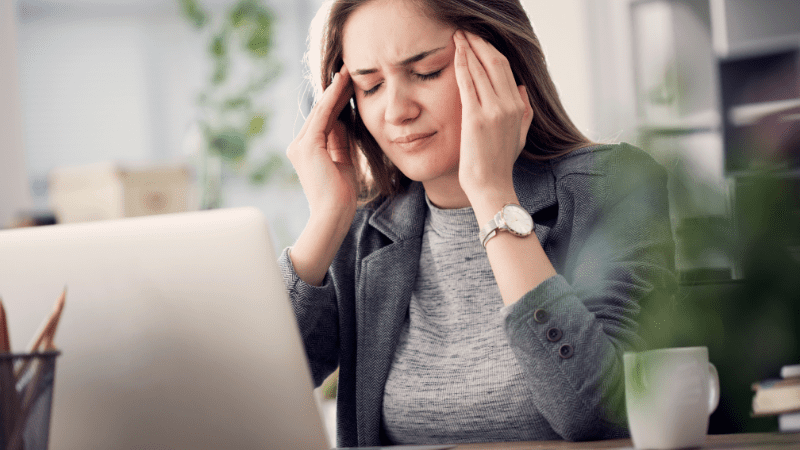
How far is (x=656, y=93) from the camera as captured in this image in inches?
10.0

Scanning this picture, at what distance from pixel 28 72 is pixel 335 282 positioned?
12.1ft

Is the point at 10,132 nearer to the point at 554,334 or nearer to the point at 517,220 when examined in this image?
the point at 517,220

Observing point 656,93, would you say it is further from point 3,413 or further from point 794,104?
point 3,413

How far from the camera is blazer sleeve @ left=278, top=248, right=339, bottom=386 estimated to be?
1.10 m

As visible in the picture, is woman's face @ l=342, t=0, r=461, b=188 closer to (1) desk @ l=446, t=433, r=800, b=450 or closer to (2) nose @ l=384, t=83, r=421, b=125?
(2) nose @ l=384, t=83, r=421, b=125

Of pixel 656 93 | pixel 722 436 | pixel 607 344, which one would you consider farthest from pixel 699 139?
pixel 607 344

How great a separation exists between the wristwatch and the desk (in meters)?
0.28

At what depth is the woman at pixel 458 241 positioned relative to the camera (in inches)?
34.2

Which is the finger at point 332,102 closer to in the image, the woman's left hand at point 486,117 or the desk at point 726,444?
the woman's left hand at point 486,117

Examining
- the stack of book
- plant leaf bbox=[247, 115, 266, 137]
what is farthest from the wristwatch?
plant leaf bbox=[247, 115, 266, 137]

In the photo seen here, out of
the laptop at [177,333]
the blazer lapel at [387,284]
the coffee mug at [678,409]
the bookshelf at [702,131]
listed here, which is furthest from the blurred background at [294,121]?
the laptop at [177,333]

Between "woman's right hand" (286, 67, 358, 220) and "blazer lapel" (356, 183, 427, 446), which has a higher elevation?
"woman's right hand" (286, 67, 358, 220)

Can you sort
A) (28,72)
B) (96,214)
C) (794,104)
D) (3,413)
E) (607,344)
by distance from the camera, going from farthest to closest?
(28,72)
(96,214)
(607,344)
(3,413)
(794,104)

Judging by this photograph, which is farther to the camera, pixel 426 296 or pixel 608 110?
pixel 426 296
